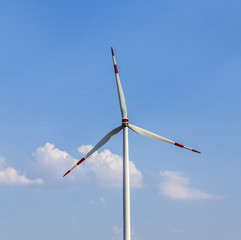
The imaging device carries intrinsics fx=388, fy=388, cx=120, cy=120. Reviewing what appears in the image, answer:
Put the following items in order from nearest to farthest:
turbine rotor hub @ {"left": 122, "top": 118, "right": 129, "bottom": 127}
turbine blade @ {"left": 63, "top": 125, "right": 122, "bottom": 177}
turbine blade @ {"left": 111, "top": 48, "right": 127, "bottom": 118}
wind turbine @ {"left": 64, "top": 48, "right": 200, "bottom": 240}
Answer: wind turbine @ {"left": 64, "top": 48, "right": 200, "bottom": 240}, turbine rotor hub @ {"left": 122, "top": 118, "right": 129, "bottom": 127}, turbine blade @ {"left": 63, "top": 125, "right": 122, "bottom": 177}, turbine blade @ {"left": 111, "top": 48, "right": 127, "bottom": 118}

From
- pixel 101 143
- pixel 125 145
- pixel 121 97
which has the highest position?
pixel 121 97

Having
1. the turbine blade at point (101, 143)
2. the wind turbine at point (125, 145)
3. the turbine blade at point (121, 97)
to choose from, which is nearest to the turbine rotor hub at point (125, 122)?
the wind turbine at point (125, 145)

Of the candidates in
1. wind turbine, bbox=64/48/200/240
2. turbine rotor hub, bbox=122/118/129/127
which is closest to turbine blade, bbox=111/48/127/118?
wind turbine, bbox=64/48/200/240

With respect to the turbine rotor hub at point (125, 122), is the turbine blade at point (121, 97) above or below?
above

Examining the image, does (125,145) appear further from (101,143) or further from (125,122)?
(101,143)

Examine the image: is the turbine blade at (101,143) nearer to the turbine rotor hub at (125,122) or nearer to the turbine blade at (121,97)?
the turbine rotor hub at (125,122)

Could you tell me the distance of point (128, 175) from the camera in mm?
59719

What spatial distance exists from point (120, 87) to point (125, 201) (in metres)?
19.7

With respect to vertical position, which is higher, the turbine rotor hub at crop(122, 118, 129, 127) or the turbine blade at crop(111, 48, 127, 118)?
the turbine blade at crop(111, 48, 127, 118)

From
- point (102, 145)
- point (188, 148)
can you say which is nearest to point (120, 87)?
point (102, 145)

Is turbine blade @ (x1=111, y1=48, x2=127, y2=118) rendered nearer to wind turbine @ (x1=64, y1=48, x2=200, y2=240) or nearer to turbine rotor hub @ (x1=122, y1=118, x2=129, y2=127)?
wind turbine @ (x1=64, y1=48, x2=200, y2=240)

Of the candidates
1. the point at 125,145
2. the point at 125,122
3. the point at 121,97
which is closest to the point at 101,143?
the point at 125,122

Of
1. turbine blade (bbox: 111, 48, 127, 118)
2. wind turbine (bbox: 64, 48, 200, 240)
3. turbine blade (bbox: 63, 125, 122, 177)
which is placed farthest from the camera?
turbine blade (bbox: 111, 48, 127, 118)

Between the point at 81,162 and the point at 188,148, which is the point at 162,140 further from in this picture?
the point at 81,162
